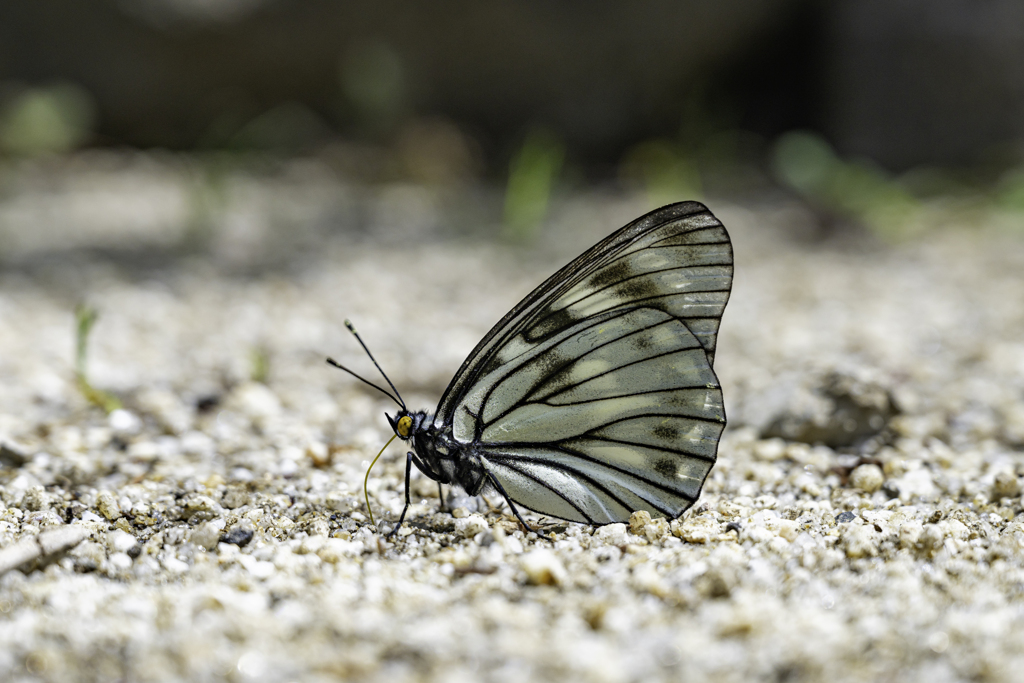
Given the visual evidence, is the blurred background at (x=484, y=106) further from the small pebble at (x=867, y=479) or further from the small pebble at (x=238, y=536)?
the small pebble at (x=238, y=536)

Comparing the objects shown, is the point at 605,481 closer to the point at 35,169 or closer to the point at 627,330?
the point at 627,330

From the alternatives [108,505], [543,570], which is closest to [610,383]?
[543,570]

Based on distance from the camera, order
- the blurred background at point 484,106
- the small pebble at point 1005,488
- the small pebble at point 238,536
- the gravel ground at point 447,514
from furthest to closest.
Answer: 1. the blurred background at point 484,106
2. the small pebble at point 1005,488
3. the small pebble at point 238,536
4. the gravel ground at point 447,514

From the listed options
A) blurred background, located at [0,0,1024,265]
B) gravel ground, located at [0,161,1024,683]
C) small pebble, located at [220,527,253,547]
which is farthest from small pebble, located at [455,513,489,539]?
blurred background, located at [0,0,1024,265]

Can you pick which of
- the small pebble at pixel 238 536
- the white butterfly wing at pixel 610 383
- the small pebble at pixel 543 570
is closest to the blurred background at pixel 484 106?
the white butterfly wing at pixel 610 383

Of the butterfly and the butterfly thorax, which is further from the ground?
the butterfly

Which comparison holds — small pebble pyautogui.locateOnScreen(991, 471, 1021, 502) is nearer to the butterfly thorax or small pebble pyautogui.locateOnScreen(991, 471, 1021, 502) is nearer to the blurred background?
the butterfly thorax
